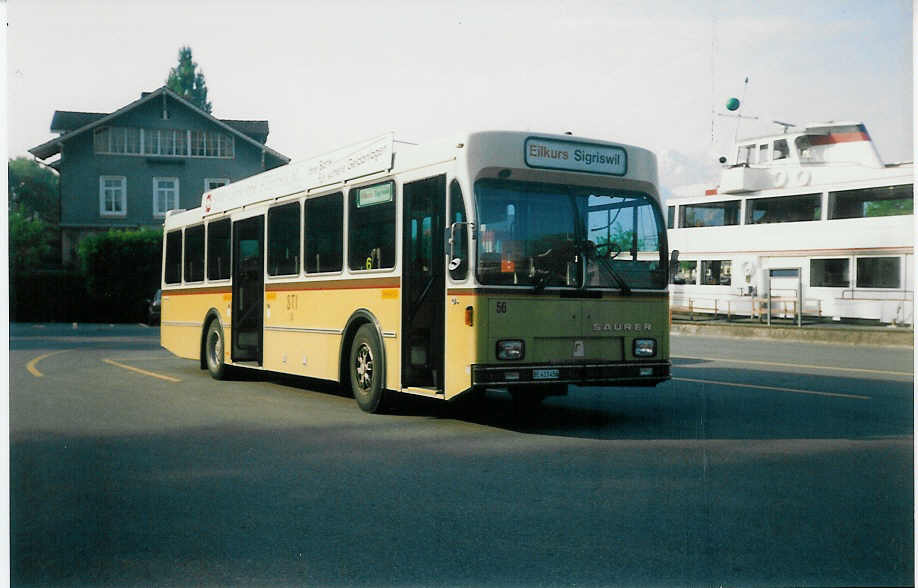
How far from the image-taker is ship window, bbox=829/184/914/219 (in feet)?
24.5

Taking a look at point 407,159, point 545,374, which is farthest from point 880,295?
point 407,159

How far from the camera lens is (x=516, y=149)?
8961 millimetres

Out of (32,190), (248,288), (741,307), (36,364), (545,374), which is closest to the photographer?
(32,190)

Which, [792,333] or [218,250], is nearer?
[218,250]

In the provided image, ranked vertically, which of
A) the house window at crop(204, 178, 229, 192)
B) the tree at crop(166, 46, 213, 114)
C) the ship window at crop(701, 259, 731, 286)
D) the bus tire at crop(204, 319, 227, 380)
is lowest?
the bus tire at crop(204, 319, 227, 380)

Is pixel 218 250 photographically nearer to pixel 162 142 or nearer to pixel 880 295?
pixel 162 142

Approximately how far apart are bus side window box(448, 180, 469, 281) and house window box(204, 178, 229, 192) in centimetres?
A: 579

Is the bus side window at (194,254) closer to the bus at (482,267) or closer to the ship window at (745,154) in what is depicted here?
the bus at (482,267)

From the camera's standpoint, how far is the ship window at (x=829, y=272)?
10453mm

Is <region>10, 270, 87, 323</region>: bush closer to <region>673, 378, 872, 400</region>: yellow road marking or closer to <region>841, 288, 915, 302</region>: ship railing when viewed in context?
<region>841, 288, 915, 302</region>: ship railing

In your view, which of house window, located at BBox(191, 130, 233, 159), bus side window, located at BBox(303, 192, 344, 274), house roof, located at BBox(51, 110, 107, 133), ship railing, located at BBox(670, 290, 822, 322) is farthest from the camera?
ship railing, located at BBox(670, 290, 822, 322)

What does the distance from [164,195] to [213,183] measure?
5.02 feet

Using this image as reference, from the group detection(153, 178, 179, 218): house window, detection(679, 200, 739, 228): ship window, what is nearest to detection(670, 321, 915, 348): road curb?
detection(679, 200, 739, 228): ship window

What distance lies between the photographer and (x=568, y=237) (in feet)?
29.9
